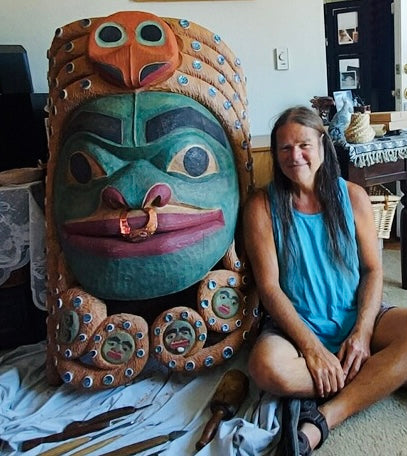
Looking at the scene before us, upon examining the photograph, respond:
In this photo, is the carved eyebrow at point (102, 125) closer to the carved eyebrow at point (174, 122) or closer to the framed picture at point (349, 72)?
the carved eyebrow at point (174, 122)

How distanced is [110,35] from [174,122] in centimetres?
26

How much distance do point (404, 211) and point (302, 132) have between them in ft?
2.66

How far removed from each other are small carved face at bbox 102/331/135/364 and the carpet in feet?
1.58

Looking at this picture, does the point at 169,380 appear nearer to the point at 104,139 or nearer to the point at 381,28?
the point at 104,139

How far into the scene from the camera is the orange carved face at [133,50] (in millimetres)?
1227

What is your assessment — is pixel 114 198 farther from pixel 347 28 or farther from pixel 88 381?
pixel 347 28

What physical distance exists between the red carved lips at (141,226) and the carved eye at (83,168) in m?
0.09

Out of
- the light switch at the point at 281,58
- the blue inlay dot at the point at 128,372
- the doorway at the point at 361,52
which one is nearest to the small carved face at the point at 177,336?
the blue inlay dot at the point at 128,372

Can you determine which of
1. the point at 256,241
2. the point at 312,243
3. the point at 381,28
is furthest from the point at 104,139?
the point at 381,28

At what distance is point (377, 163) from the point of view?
1697mm

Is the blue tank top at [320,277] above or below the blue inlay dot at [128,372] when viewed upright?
above

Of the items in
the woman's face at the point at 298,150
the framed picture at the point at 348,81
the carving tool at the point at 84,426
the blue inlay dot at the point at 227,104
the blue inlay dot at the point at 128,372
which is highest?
the framed picture at the point at 348,81

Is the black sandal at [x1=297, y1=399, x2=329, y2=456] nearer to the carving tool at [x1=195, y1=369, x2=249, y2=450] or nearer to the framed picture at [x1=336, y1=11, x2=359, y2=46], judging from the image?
the carving tool at [x1=195, y1=369, x2=249, y2=450]


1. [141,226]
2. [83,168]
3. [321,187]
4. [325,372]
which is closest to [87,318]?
A: [141,226]
